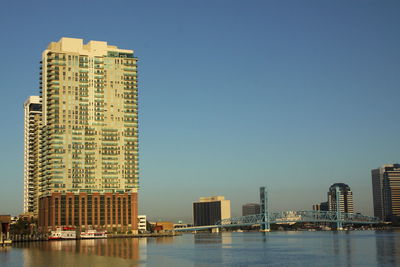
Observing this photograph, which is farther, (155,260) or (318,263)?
(155,260)

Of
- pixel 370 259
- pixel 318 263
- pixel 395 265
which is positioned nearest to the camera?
pixel 395 265

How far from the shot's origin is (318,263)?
365 feet

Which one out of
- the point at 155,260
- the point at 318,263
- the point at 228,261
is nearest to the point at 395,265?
the point at 318,263

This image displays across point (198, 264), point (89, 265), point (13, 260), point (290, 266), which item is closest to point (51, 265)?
point (89, 265)

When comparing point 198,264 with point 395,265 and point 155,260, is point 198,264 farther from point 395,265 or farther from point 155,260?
point 395,265

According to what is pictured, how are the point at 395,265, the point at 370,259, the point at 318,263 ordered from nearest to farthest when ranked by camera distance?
the point at 395,265 < the point at 318,263 < the point at 370,259

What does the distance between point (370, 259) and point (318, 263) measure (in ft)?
46.4

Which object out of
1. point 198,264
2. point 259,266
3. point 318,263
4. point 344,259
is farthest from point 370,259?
point 198,264

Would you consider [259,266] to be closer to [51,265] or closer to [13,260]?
[51,265]

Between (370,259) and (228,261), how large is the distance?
90.0 feet

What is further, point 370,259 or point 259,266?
point 370,259

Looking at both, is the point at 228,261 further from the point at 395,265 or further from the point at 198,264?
the point at 395,265

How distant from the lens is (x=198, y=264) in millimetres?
112125

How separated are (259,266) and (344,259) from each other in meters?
21.6
